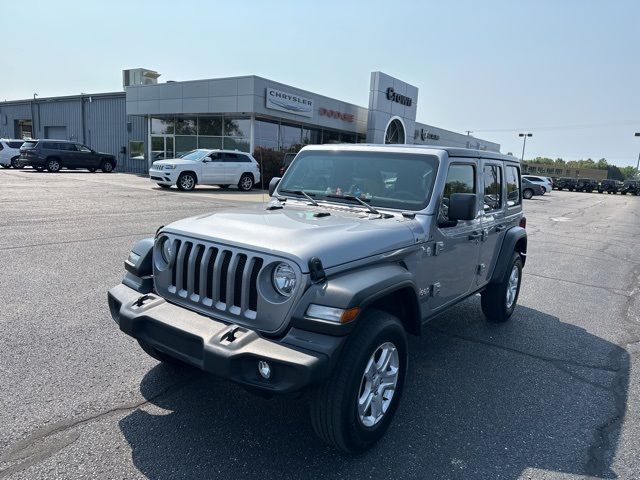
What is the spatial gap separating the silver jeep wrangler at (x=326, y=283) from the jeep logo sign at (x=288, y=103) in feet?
72.3

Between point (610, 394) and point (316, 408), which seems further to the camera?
point (610, 394)

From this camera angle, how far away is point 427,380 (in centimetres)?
390

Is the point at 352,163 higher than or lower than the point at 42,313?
higher

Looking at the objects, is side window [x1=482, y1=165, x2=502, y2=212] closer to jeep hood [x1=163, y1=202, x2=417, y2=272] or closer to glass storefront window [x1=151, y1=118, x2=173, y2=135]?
jeep hood [x1=163, y1=202, x2=417, y2=272]

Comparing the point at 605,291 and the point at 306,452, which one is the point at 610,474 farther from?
the point at 605,291

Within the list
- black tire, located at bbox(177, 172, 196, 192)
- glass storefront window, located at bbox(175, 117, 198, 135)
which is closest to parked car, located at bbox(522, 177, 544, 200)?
glass storefront window, located at bbox(175, 117, 198, 135)

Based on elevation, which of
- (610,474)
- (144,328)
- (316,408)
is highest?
(144,328)

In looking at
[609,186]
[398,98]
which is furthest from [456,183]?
[609,186]

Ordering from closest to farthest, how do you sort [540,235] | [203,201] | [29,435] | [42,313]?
[29,435] → [42,313] → [540,235] → [203,201]

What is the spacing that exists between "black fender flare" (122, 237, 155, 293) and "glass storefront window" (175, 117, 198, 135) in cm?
2568

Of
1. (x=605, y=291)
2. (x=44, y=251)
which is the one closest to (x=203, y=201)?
(x=44, y=251)

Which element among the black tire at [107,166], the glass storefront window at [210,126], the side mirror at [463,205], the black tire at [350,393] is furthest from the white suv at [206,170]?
the black tire at [350,393]

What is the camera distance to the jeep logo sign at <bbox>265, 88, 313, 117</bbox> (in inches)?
989

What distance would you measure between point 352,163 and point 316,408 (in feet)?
7.52
